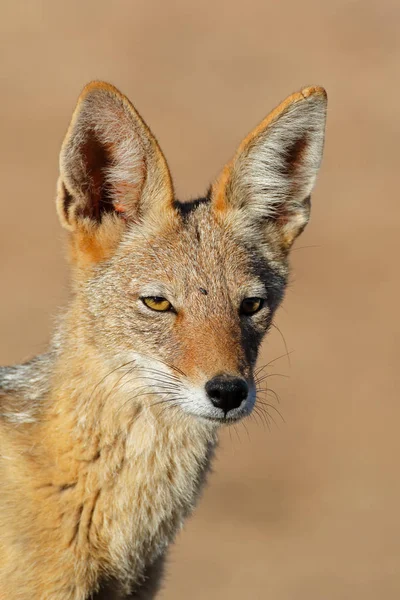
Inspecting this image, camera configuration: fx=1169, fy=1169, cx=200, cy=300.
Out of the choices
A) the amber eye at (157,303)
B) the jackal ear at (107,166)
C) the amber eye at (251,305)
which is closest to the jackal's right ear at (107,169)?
the jackal ear at (107,166)

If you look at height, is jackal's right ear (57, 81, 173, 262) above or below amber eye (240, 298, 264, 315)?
above

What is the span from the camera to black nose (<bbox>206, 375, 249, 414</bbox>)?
20.5 ft

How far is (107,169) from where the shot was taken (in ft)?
23.4

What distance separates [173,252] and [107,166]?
2.28ft

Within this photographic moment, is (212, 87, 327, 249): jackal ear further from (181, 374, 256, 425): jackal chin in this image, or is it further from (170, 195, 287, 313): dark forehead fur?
(181, 374, 256, 425): jackal chin

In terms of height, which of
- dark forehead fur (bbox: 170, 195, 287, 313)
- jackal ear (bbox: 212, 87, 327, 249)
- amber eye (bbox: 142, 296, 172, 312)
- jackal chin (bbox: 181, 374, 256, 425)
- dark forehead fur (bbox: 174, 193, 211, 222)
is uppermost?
jackal ear (bbox: 212, 87, 327, 249)

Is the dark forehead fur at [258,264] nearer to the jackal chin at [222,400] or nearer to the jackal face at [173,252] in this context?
the jackal face at [173,252]

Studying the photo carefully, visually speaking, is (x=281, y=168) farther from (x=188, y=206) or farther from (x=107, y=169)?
(x=107, y=169)

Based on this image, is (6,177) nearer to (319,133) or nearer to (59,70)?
(59,70)

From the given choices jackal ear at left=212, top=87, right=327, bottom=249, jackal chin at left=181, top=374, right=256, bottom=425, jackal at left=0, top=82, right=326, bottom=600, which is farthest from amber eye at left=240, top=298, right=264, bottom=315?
jackal ear at left=212, top=87, right=327, bottom=249

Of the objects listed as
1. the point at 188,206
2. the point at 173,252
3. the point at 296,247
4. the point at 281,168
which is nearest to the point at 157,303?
the point at 173,252

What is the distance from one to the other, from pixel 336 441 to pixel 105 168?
33.4 ft

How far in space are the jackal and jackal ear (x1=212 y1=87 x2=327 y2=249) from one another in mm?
27

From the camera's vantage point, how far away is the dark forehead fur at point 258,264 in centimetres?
714
